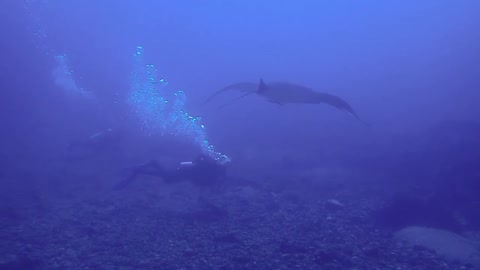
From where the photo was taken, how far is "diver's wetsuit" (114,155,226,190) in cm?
1153

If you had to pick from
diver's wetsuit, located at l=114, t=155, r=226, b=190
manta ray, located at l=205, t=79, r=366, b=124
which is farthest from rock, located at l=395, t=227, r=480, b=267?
diver's wetsuit, located at l=114, t=155, r=226, b=190

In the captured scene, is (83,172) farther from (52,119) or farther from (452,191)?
(452,191)

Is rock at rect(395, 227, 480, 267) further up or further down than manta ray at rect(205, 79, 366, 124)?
further down

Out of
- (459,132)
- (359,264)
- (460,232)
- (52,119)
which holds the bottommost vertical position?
(359,264)

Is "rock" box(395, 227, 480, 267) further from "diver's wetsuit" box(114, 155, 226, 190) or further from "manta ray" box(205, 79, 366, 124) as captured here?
"diver's wetsuit" box(114, 155, 226, 190)

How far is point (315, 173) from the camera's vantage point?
13305mm

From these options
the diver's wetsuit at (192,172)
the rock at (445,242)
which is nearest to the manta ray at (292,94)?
the rock at (445,242)

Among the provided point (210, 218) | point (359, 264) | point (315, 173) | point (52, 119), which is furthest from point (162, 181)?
point (52, 119)

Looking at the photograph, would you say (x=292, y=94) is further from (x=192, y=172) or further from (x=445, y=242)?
(x=192, y=172)

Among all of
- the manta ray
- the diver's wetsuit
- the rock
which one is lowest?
the rock

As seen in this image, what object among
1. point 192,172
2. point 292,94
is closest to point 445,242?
point 292,94

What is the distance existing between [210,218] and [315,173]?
521 cm

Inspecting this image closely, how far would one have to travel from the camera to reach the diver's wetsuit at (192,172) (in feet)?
37.8

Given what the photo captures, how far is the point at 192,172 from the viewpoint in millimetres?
11648
